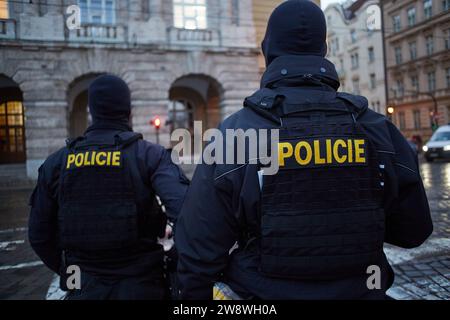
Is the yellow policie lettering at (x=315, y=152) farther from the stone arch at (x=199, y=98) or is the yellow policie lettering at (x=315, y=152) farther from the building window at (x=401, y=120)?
the building window at (x=401, y=120)

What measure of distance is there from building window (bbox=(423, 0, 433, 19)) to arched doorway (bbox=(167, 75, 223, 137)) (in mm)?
18095

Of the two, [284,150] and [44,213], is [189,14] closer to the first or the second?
[44,213]

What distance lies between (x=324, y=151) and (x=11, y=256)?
216 inches

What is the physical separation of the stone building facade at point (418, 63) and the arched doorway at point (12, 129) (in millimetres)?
24969

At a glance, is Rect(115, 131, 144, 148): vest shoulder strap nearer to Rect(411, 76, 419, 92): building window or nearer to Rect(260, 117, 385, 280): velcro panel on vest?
Rect(260, 117, 385, 280): velcro panel on vest

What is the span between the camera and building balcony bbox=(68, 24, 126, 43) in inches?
607

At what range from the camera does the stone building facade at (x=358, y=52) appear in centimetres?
3772

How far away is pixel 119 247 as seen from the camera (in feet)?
7.28

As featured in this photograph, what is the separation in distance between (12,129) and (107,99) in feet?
73.4

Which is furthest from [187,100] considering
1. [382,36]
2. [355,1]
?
[355,1]

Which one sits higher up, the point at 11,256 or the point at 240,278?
the point at 240,278

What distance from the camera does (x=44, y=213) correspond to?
235 centimetres
